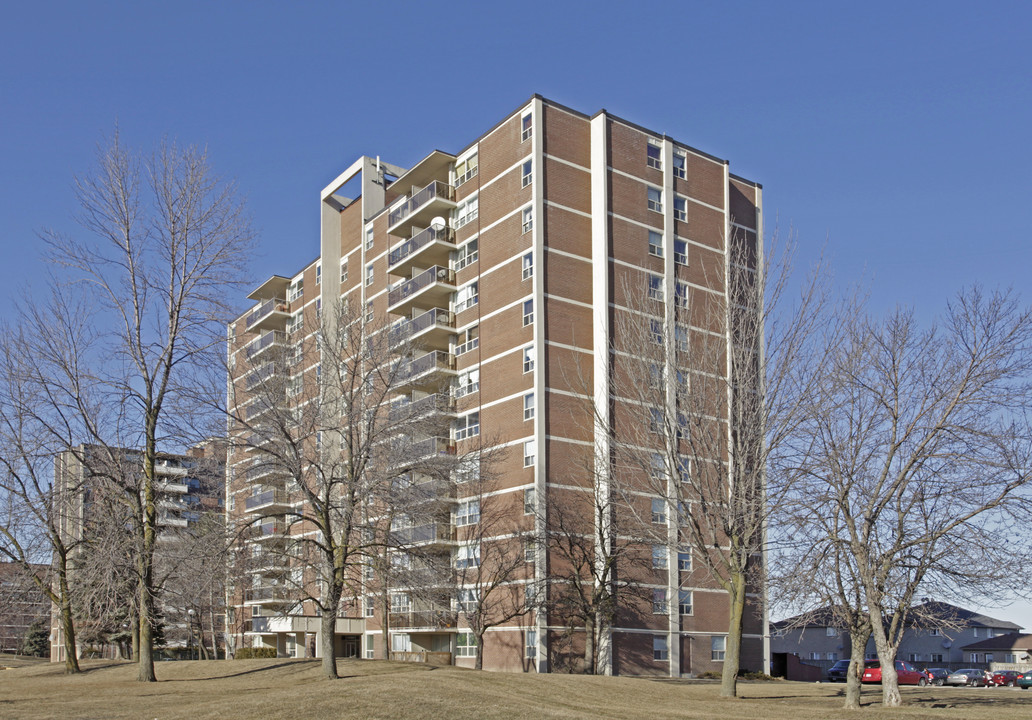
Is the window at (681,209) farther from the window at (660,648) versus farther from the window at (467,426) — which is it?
the window at (660,648)

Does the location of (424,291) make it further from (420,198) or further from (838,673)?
(838,673)

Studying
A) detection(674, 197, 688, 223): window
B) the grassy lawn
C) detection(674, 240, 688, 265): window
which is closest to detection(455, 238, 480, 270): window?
detection(674, 240, 688, 265): window

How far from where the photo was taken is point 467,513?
181 feet

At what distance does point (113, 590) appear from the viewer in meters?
29.6

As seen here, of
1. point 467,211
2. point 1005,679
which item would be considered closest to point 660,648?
point 1005,679

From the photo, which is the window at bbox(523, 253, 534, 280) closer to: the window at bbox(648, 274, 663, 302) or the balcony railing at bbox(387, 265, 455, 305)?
the window at bbox(648, 274, 663, 302)

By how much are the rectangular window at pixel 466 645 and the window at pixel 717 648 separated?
12890mm

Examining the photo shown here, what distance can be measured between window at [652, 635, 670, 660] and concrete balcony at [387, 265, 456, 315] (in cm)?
2326

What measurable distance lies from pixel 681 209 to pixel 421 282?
1620 cm

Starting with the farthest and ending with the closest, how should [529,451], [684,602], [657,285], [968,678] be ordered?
[968,678] < [657,285] < [684,602] < [529,451]

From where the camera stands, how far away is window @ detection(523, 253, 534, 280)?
2101 inches

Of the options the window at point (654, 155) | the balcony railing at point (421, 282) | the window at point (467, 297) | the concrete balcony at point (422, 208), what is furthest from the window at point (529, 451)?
the window at point (654, 155)

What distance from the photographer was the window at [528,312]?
52.8m

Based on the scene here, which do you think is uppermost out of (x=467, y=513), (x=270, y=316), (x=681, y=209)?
(x=681, y=209)
